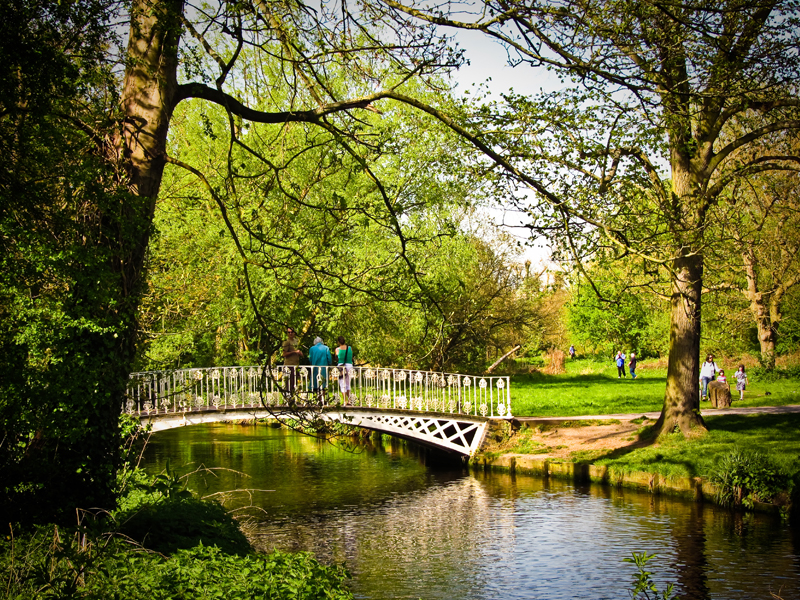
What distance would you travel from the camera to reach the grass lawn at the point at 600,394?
23172 millimetres

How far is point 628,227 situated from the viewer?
811cm

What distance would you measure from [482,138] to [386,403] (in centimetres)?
1205

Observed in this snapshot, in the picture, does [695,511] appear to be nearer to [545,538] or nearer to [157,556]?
[545,538]

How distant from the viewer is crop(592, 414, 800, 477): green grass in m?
15.0

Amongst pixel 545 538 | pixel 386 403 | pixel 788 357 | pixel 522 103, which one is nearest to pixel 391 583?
Result: pixel 545 538

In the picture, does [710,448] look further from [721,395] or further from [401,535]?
[401,535]

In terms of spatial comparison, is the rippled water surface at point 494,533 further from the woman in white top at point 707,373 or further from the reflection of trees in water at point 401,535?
the woman in white top at point 707,373

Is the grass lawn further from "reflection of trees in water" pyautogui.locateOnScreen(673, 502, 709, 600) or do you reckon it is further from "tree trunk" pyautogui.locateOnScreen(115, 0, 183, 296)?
"tree trunk" pyautogui.locateOnScreen(115, 0, 183, 296)

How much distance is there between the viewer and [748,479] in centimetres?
1373

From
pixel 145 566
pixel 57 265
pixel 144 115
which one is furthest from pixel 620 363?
pixel 57 265

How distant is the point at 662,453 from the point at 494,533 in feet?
16.0

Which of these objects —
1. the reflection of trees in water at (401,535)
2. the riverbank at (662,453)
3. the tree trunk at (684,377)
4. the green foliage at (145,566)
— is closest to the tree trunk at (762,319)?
the riverbank at (662,453)

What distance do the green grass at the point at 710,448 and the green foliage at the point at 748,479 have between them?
29 cm

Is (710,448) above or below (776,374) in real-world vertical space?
below
